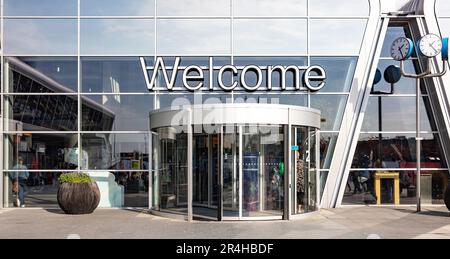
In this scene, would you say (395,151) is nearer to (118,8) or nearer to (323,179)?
(323,179)

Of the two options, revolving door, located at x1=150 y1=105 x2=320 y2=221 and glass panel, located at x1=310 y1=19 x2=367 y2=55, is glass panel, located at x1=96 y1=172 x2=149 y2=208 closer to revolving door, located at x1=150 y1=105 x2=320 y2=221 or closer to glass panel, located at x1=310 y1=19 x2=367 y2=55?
revolving door, located at x1=150 y1=105 x2=320 y2=221

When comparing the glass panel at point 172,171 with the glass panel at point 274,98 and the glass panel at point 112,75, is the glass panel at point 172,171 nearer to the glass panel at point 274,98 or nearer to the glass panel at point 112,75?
the glass panel at point 112,75

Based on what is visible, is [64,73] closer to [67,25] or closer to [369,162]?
[67,25]

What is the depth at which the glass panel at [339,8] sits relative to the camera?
21.1 meters

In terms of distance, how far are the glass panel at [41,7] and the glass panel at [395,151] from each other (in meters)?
11.6

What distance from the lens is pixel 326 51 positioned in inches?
823

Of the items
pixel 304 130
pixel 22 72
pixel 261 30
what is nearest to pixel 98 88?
pixel 22 72

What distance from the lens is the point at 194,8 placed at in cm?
2111

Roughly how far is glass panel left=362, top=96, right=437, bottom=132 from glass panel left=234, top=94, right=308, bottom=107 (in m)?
2.49

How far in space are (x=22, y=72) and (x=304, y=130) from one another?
10.5m

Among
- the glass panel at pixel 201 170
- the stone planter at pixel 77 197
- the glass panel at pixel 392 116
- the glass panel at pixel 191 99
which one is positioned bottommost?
the stone planter at pixel 77 197

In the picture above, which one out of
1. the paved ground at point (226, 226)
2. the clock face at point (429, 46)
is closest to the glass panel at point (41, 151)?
the paved ground at point (226, 226)

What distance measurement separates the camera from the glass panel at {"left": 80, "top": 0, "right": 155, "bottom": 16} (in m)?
21.0

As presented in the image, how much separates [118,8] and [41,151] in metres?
5.87
